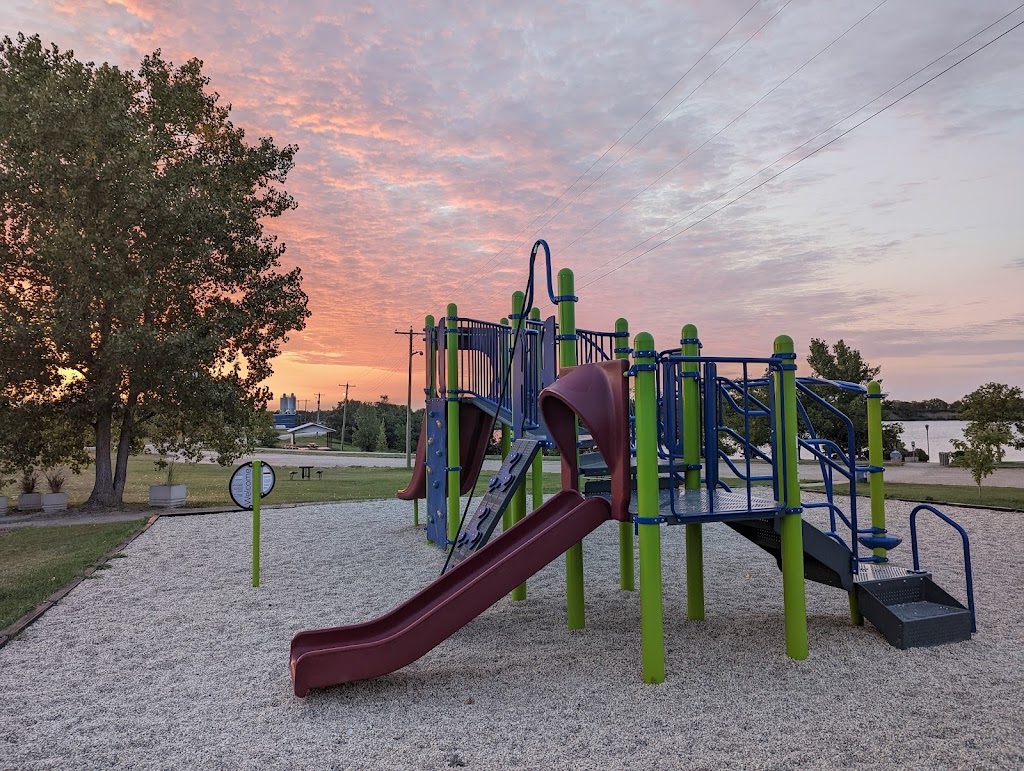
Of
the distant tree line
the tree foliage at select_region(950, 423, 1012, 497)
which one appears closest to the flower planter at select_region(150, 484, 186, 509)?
the tree foliage at select_region(950, 423, 1012, 497)

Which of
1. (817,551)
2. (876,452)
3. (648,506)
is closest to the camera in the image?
(648,506)

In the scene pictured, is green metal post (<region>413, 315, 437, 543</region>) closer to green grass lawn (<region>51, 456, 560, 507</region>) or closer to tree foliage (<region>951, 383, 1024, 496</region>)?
green grass lawn (<region>51, 456, 560, 507</region>)

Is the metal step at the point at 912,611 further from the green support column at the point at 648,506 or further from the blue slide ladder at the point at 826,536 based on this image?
the green support column at the point at 648,506

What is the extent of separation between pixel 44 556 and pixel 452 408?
22.8 ft

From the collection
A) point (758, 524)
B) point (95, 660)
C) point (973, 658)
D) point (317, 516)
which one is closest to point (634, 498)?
point (758, 524)

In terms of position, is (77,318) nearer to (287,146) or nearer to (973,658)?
(287,146)

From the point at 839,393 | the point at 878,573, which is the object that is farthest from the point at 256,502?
the point at 839,393

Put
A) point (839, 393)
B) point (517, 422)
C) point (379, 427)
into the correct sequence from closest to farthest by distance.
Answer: point (517, 422) → point (839, 393) → point (379, 427)

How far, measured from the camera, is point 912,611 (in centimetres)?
566

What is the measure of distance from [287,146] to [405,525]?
11.7 meters

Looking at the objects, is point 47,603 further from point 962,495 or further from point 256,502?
point 962,495

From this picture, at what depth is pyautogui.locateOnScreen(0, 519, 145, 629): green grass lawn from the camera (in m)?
7.61

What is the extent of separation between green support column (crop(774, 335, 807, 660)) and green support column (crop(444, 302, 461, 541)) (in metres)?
4.69

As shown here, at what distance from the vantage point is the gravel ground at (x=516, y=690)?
3.74m
